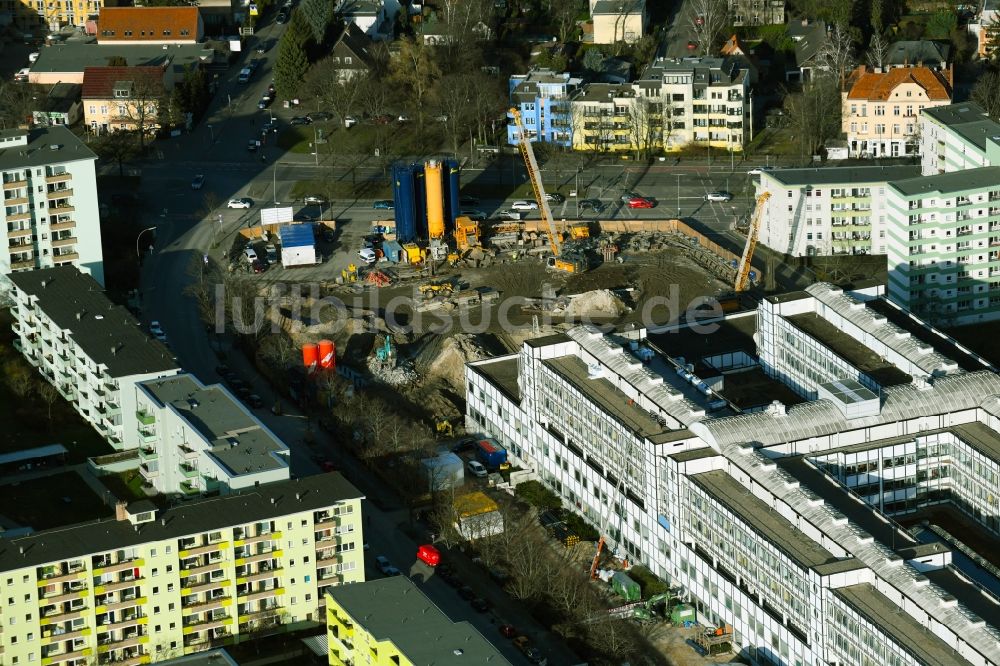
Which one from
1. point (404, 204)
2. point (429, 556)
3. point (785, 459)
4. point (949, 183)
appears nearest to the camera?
point (785, 459)

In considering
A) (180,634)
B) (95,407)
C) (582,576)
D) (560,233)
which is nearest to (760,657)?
(582,576)

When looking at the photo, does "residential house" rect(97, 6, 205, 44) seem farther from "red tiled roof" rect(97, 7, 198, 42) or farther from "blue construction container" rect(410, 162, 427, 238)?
"blue construction container" rect(410, 162, 427, 238)

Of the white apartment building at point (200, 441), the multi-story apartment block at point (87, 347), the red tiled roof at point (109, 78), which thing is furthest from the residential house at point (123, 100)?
the white apartment building at point (200, 441)

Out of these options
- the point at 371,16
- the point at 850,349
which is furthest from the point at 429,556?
the point at 371,16

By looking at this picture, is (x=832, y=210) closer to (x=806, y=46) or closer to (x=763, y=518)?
(x=806, y=46)

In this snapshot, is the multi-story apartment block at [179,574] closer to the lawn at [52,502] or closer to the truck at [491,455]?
the lawn at [52,502]

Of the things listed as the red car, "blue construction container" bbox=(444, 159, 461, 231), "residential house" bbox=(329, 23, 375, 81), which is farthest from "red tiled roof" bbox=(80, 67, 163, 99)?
the red car

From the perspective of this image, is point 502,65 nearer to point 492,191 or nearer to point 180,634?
A: point 492,191
